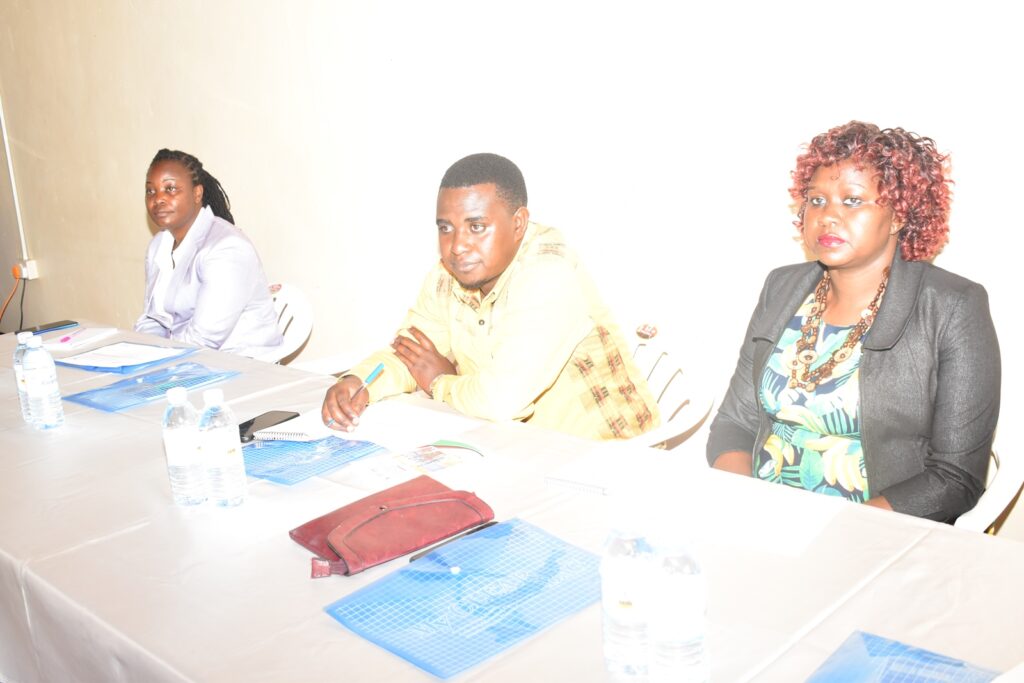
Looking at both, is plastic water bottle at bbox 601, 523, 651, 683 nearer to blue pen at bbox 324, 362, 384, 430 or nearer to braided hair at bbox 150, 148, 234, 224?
blue pen at bbox 324, 362, 384, 430

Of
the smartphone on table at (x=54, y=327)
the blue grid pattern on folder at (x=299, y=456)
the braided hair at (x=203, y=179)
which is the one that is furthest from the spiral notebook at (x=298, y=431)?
the braided hair at (x=203, y=179)

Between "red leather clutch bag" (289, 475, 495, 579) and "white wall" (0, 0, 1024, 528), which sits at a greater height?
"white wall" (0, 0, 1024, 528)

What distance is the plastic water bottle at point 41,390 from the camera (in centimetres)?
207

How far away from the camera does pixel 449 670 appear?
3.52 ft

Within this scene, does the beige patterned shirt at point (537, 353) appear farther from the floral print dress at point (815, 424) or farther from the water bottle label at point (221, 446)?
the water bottle label at point (221, 446)

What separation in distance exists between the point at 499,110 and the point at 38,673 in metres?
2.31

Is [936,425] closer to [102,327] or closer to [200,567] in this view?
[200,567]

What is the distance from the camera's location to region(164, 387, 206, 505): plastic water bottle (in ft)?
5.18

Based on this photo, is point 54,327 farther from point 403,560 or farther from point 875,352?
point 875,352

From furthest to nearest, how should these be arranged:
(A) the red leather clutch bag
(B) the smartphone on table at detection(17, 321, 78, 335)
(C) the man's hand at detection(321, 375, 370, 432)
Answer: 1. (B) the smartphone on table at detection(17, 321, 78, 335)
2. (C) the man's hand at detection(321, 375, 370, 432)
3. (A) the red leather clutch bag

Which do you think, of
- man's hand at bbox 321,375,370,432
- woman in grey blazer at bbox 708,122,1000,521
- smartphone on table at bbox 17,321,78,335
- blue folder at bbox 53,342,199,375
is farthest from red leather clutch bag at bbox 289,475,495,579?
smartphone on table at bbox 17,321,78,335

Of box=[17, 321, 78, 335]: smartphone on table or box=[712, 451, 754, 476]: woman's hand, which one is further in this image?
box=[17, 321, 78, 335]: smartphone on table

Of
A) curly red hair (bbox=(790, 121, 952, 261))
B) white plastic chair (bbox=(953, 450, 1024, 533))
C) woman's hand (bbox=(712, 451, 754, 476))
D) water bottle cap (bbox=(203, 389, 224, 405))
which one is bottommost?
woman's hand (bbox=(712, 451, 754, 476))

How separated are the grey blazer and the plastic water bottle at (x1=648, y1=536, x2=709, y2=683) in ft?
3.24
